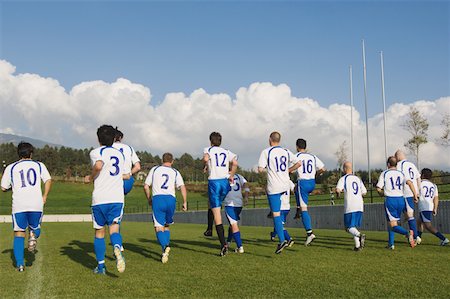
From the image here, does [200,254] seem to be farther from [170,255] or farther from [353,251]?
[353,251]

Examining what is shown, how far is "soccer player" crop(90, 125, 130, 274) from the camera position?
265 inches

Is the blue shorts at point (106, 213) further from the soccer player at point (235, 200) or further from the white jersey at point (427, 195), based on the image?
the white jersey at point (427, 195)

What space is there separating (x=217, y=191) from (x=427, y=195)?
5782 mm

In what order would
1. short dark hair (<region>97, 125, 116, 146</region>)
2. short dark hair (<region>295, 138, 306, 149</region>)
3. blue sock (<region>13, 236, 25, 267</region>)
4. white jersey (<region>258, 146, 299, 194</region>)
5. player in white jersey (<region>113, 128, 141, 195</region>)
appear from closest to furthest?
short dark hair (<region>97, 125, 116, 146</region>) → blue sock (<region>13, 236, 25, 267</region>) → player in white jersey (<region>113, 128, 141, 195</region>) → white jersey (<region>258, 146, 299, 194</region>) → short dark hair (<region>295, 138, 306, 149</region>)

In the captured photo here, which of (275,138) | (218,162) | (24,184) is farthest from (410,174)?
(24,184)

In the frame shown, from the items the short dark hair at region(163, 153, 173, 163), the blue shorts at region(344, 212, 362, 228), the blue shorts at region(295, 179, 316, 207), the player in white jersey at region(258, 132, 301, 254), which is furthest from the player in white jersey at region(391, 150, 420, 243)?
the short dark hair at region(163, 153, 173, 163)

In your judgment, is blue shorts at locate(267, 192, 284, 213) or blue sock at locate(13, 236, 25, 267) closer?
blue sock at locate(13, 236, 25, 267)

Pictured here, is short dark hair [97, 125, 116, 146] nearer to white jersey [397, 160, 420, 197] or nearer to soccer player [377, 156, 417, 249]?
soccer player [377, 156, 417, 249]

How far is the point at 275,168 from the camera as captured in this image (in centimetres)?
909

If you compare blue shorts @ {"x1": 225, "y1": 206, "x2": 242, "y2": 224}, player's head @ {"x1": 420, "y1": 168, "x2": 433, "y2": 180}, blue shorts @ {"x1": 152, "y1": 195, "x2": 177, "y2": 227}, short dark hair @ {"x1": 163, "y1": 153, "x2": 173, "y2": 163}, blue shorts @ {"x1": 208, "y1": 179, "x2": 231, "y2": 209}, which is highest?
short dark hair @ {"x1": 163, "y1": 153, "x2": 173, "y2": 163}

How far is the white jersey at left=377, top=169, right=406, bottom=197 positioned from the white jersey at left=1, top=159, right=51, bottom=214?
23.5ft

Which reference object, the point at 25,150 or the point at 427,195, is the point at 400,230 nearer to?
the point at 427,195

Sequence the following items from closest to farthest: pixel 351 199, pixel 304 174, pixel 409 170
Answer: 1. pixel 351 199
2. pixel 304 174
3. pixel 409 170

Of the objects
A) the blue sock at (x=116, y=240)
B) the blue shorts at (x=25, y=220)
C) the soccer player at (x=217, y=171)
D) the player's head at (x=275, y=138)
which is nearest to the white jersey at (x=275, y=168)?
the player's head at (x=275, y=138)
